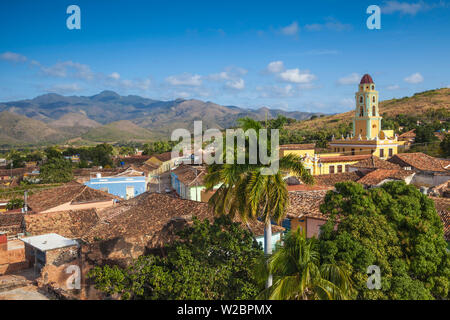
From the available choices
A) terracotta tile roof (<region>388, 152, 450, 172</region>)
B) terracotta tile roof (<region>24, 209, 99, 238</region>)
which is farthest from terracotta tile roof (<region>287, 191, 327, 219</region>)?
terracotta tile roof (<region>388, 152, 450, 172</region>)

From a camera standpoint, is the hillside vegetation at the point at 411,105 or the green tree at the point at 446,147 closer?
the green tree at the point at 446,147

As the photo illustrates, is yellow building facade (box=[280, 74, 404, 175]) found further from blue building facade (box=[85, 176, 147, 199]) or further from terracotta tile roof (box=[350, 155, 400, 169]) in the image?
blue building facade (box=[85, 176, 147, 199])

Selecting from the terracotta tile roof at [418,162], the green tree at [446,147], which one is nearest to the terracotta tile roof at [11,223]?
the terracotta tile roof at [418,162]

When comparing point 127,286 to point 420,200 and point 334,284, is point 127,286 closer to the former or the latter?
point 334,284

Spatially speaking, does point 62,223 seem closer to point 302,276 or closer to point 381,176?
point 302,276

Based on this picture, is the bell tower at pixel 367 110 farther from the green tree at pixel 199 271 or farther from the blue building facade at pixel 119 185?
the green tree at pixel 199 271
